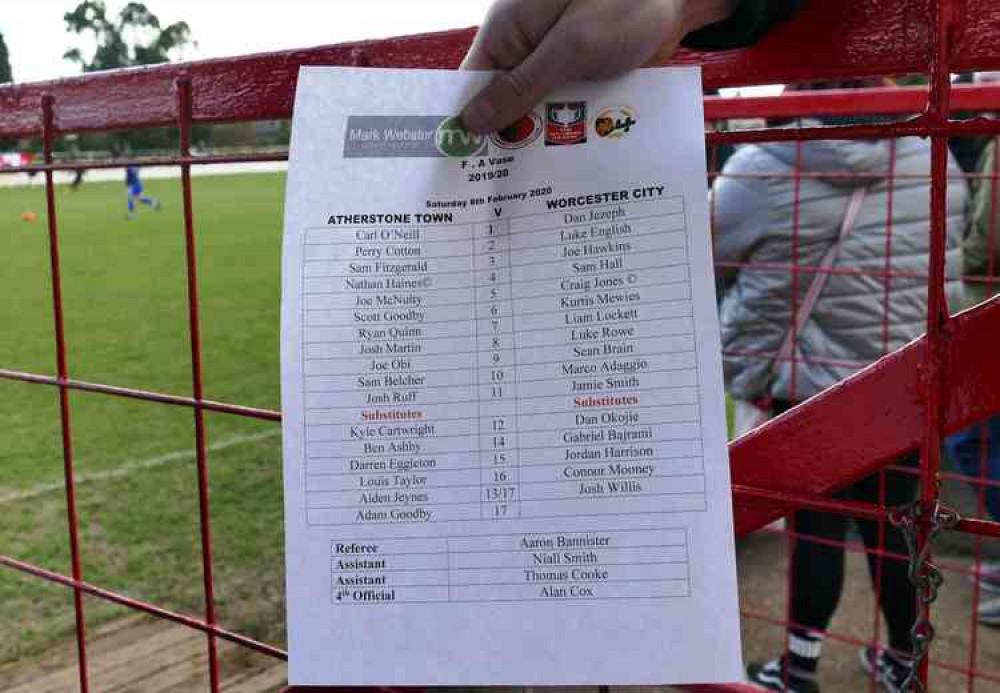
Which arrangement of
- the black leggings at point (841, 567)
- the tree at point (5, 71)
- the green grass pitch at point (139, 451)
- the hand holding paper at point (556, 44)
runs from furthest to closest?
1. the green grass pitch at point (139, 451)
2. the black leggings at point (841, 567)
3. the tree at point (5, 71)
4. the hand holding paper at point (556, 44)

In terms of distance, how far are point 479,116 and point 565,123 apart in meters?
0.06

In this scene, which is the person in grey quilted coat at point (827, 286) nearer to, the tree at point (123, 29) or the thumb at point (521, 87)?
the thumb at point (521, 87)

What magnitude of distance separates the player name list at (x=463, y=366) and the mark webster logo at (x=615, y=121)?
49 millimetres

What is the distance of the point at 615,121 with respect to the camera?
28.6 inches

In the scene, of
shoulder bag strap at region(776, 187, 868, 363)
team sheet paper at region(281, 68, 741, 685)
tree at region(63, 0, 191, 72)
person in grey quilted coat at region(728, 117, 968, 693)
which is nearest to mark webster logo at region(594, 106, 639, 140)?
team sheet paper at region(281, 68, 741, 685)

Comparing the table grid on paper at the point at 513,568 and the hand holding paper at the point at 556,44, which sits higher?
the hand holding paper at the point at 556,44

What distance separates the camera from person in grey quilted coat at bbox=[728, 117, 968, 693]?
2408mm

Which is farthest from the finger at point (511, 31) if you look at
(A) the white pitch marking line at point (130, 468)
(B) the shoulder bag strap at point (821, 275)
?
(A) the white pitch marking line at point (130, 468)

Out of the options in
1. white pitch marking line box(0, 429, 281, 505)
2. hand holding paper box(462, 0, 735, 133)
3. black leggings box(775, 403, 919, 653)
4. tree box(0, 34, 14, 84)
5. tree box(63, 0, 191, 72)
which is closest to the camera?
hand holding paper box(462, 0, 735, 133)

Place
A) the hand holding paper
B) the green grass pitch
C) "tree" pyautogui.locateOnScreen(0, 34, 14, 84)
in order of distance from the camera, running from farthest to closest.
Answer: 1. the green grass pitch
2. "tree" pyautogui.locateOnScreen(0, 34, 14, 84)
3. the hand holding paper

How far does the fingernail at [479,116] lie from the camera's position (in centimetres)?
72

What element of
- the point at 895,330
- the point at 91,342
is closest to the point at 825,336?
the point at 895,330

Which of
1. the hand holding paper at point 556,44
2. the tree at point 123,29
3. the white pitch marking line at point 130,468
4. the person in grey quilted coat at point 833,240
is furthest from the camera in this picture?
the tree at point 123,29

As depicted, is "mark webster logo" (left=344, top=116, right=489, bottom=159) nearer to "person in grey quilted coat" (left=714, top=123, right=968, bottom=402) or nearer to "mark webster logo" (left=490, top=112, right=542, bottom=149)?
"mark webster logo" (left=490, top=112, right=542, bottom=149)
